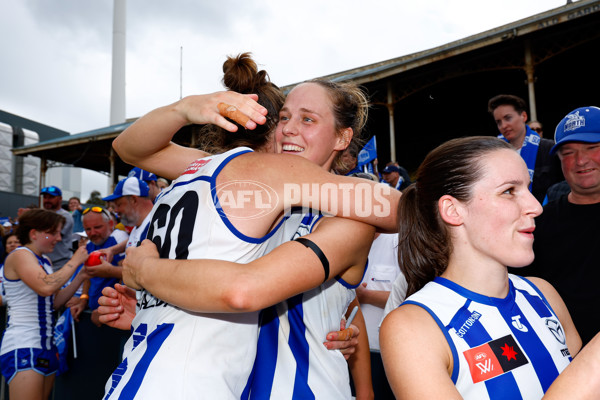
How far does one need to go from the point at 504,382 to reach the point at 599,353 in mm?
464

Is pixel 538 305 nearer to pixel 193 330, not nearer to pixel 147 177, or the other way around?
pixel 193 330

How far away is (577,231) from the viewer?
2.70m

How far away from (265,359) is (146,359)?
1.52 feet

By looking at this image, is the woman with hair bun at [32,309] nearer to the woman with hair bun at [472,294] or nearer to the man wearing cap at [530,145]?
the woman with hair bun at [472,294]

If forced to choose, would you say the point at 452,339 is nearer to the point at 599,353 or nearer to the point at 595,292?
the point at 599,353

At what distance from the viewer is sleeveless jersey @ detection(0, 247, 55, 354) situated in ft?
13.8

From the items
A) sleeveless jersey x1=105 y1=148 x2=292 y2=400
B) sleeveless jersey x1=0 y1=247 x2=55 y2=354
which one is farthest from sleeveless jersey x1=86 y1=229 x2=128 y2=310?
sleeveless jersey x1=105 y1=148 x2=292 y2=400

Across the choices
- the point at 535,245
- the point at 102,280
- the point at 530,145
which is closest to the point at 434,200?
the point at 535,245

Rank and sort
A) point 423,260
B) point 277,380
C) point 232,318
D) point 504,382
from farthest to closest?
point 423,260 < point 277,380 < point 232,318 < point 504,382

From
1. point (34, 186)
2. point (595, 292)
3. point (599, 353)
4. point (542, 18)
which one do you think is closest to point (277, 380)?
point (599, 353)

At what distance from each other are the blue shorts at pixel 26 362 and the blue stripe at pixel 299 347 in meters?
3.69

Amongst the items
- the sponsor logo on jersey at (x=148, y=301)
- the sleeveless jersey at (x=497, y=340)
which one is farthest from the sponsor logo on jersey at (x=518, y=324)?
the sponsor logo on jersey at (x=148, y=301)

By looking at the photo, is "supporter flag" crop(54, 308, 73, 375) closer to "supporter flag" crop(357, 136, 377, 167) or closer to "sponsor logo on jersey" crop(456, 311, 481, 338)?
"supporter flag" crop(357, 136, 377, 167)

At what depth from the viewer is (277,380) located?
161 cm
